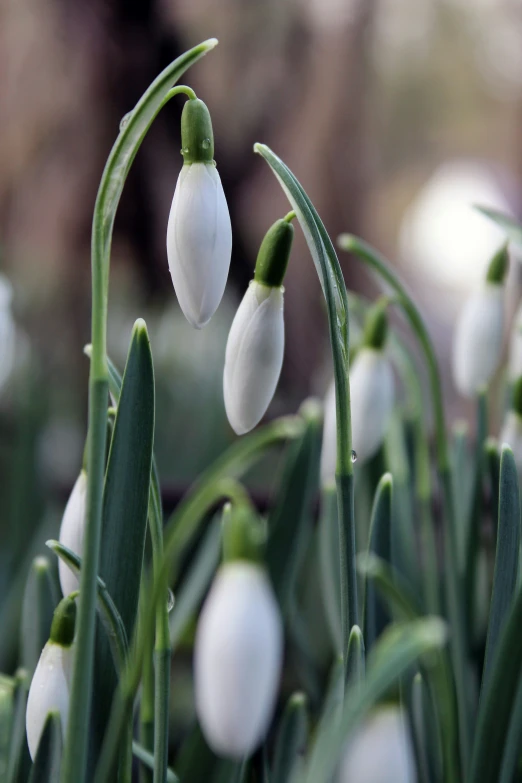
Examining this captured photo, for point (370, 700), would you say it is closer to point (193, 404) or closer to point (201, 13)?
point (193, 404)

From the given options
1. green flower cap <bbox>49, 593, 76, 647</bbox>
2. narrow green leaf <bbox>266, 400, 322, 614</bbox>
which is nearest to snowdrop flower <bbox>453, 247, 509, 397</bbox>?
narrow green leaf <bbox>266, 400, 322, 614</bbox>

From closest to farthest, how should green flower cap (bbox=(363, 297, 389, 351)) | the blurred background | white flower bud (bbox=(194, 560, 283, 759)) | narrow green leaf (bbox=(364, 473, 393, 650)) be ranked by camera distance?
1. white flower bud (bbox=(194, 560, 283, 759))
2. narrow green leaf (bbox=(364, 473, 393, 650))
3. green flower cap (bbox=(363, 297, 389, 351))
4. the blurred background

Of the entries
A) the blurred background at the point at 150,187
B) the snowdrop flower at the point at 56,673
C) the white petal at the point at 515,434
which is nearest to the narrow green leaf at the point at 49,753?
the snowdrop flower at the point at 56,673

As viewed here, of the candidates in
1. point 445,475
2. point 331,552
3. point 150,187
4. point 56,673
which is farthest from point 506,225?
point 150,187

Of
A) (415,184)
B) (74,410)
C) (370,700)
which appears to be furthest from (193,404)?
(415,184)

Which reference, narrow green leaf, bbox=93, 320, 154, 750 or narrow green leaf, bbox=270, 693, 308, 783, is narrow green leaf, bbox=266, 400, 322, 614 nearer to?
narrow green leaf, bbox=270, 693, 308, 783

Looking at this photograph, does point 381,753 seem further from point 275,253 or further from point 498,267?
point 498,267
